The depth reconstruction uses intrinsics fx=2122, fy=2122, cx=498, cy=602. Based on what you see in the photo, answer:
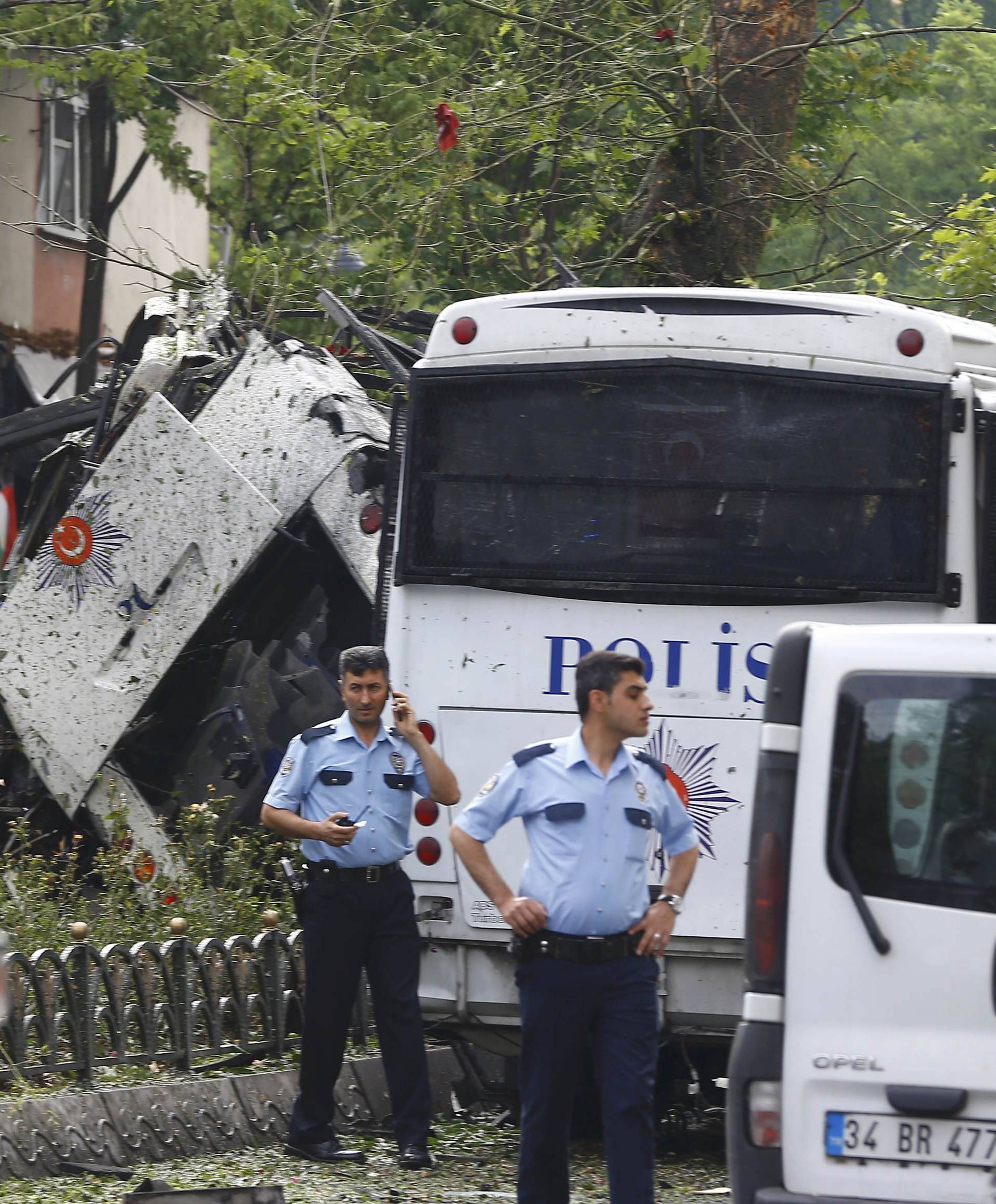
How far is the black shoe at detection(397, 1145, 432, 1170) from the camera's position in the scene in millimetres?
7734

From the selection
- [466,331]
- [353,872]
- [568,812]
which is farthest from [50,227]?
[568,812]

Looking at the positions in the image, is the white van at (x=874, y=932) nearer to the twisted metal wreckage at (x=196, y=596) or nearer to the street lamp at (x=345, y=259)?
the twisted metal wreckage at (x=196, y=596)

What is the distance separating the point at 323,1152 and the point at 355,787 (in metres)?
1.36

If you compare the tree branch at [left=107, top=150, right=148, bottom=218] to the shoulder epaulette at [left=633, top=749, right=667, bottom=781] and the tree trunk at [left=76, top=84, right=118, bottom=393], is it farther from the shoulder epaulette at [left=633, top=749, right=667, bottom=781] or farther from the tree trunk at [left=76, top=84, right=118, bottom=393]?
the shoulder epaulette at [left=633, top=749, right=667, bottom=781]

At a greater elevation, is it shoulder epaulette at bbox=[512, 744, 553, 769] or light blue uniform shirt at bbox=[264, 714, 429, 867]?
shoulder epaulette at bbox=[512, 744, 553, 769]

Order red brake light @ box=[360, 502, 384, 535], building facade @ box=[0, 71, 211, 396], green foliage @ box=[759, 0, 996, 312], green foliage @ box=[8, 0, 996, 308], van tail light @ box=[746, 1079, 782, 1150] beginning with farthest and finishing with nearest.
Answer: building facade @ box=[0, 71, 211, 396] → green foliage @ box=[8, 0, 996, 308] → green foliage @ box=[759, 0, 996, 312] → red brake light @ box=[360, 502, 384, 535] → van tail light @ box=[746, 1079, 782, 1150]

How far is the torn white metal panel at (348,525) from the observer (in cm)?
1140

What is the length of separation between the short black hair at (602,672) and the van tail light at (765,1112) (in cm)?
145

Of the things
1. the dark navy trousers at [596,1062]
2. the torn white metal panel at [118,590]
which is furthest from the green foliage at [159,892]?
the dark navy trousers at [596,1062]

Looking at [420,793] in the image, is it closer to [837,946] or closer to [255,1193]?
[255,1193]

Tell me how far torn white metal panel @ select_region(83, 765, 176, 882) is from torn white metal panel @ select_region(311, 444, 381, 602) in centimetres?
169

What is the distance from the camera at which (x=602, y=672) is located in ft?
19.9

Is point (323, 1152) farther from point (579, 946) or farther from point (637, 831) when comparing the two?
point (637, 831)

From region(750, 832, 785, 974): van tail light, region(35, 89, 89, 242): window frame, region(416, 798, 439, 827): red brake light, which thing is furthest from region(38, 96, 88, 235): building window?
region(750, 832, 785, 974): van tail light
